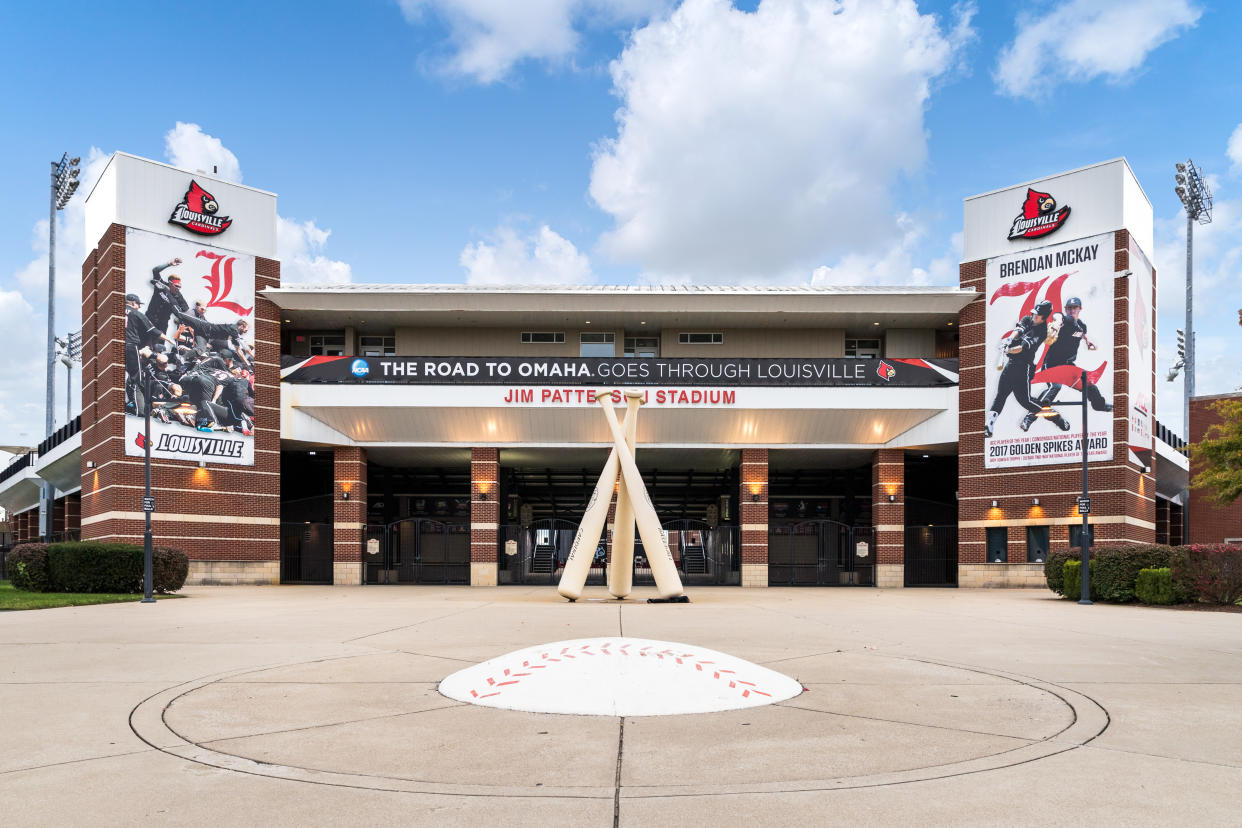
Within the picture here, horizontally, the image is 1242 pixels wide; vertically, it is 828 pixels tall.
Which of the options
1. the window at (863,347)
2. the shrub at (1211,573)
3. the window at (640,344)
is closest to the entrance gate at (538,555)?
the window at (640,344)

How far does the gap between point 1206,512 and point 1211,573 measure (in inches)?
1455

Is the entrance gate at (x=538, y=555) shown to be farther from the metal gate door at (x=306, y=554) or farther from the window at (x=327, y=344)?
the window at (x=327, y=344)

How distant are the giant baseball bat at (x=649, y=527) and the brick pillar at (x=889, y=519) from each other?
15112mm

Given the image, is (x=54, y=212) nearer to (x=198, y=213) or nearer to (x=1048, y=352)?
(x=198, y=213)

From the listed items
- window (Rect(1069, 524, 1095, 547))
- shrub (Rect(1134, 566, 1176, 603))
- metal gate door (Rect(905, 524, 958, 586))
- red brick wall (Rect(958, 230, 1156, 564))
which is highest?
red brick wall (Rect(958, 230, 1156, 564))

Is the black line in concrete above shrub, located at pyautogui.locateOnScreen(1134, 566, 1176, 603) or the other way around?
above

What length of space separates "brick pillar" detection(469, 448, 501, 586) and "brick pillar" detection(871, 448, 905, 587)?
1437 centimetres

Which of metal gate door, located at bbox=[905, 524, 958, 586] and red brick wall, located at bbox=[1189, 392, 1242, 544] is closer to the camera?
metal gate door, located at bbox=[905, 524, 958, 586]

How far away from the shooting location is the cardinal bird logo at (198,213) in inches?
1298

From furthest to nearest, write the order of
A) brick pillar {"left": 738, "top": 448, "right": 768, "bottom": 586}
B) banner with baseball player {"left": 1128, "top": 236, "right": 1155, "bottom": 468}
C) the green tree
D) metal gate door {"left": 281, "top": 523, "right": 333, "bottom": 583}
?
metal gate door {"left": 281, "top": 523, "right": 333, "bottom": 583} → brick pillar {"left": 738, "top": 448, "right": 768, "bottom": 586} → banner with baseball player {"left": 1128, "top": 236, "right": 1155, "bottom": 468} → the green tree

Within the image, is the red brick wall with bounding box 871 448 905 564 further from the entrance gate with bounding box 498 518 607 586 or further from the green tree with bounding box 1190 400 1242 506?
the entrance gate with bounding box 498 518 607 586

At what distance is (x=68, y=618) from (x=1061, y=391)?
29995 mm

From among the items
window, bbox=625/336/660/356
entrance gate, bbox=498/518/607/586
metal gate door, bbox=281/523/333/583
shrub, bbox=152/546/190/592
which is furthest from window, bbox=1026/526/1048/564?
metal gate door, bbox=281/523/333/583

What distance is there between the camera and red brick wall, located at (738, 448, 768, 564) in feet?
119
